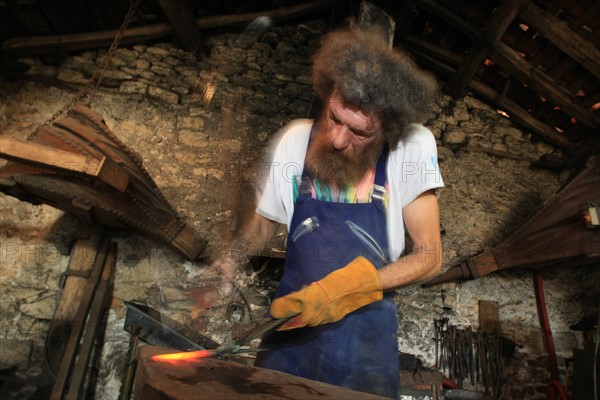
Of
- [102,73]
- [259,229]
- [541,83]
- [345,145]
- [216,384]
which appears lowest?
[216,384]

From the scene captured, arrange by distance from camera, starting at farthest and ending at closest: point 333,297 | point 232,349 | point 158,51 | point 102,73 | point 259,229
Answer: point 158,51 → point 102,73 → point 259,229 → point 333,297 → point 232,349

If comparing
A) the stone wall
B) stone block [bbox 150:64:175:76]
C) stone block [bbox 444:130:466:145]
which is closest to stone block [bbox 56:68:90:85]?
the stone wall

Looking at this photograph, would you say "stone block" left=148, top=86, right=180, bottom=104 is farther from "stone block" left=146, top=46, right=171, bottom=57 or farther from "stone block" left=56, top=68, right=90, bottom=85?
"stone block" left=56, top=68, right=90, bottom=85

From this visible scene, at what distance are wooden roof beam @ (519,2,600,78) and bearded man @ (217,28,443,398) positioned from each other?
2.17 metres

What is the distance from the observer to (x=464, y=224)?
13.6ft

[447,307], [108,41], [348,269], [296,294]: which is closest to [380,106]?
[348,269]

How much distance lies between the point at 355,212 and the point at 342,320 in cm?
52

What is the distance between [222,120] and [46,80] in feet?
5.16

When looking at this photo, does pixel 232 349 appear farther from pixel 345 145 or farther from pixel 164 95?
pixel 164 95

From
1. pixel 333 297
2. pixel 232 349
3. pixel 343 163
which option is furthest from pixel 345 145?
pixel 232 349

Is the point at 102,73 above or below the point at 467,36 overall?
below

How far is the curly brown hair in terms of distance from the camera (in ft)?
6.83

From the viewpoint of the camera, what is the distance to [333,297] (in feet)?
5.67

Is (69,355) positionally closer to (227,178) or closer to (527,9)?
(227,178)
